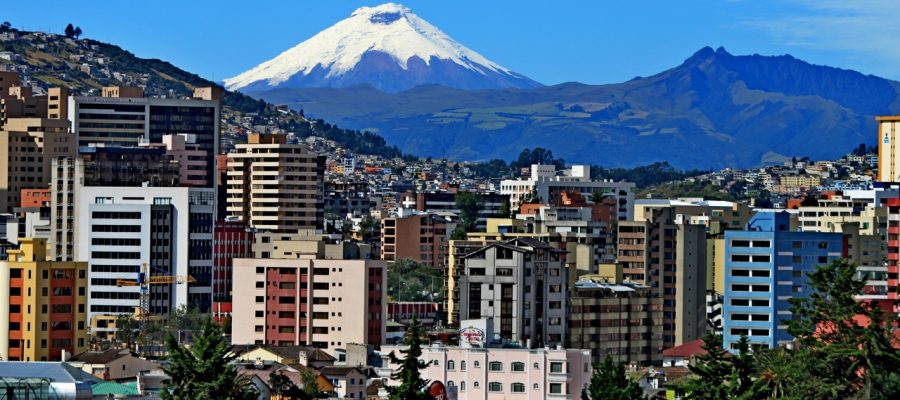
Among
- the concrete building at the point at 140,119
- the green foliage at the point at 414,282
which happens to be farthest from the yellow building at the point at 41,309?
the concrete building at the point at 140,119

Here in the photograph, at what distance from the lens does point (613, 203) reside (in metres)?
184

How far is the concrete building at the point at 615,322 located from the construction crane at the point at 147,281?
21.2 meters

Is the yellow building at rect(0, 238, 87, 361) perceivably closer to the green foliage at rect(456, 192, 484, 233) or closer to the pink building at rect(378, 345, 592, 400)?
the pink building at rect(378, 345, 592, 400)

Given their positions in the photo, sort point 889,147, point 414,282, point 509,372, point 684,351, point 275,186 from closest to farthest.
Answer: point 509,372 → point 684,351 → point 414,282 → point 275,186 → point 889,147

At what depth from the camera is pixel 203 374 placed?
6078 centimetres

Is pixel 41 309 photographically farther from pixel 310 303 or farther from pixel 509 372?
pixel 509 372

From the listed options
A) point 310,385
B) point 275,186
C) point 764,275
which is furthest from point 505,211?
point 310,385

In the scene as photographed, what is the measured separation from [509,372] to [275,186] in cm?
7613

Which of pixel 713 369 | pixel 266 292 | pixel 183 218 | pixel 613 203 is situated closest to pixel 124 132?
pixel 613 203

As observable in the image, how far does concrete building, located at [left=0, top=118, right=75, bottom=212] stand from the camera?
525ft

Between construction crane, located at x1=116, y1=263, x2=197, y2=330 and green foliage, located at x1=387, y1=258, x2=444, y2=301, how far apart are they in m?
13.9

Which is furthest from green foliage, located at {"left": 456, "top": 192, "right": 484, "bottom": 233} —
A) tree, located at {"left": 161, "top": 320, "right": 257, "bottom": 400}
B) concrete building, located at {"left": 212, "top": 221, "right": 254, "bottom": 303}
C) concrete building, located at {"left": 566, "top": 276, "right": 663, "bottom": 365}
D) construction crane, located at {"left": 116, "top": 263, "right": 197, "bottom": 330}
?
tree, located at {"left": 161, "top": 320, "right": 257, "bottom": 400}

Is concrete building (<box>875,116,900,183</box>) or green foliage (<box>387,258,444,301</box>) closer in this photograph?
green foliage (<box>387,258,444,301</box>)

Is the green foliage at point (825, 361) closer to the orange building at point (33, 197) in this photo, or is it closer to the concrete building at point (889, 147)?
the orange building at point (33, 197)
